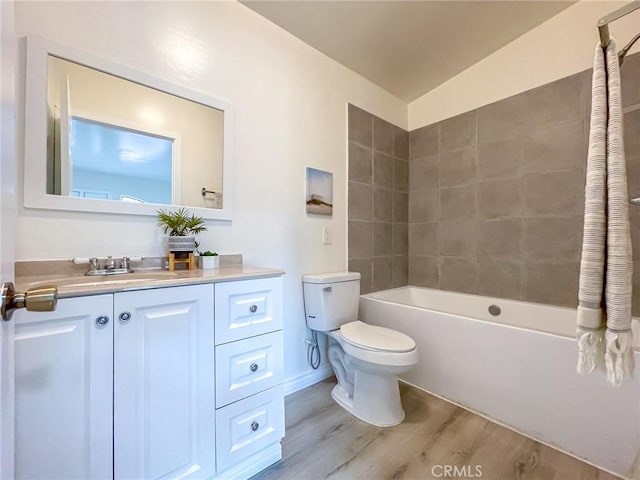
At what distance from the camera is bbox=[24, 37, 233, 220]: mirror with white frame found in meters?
1.09

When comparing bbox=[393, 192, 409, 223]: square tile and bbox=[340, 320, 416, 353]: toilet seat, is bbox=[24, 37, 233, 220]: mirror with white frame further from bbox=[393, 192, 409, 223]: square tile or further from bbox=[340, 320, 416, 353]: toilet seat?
bbox=[393, 192, 409, 223]: square tile

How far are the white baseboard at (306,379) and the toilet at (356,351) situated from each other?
0.15 metres

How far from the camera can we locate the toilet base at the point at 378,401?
5.03 feet

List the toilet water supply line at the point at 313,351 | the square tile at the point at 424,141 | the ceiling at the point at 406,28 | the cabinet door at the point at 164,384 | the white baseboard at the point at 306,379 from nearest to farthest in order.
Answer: the cabinet door at the point at 164,384 → the ceiling at the point at 406,28 → the white baseboard at the point at 306,379 → the toilet water supply line at the point at 313,351 → the square tile at the point at 424,141

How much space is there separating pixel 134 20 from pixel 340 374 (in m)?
2.22

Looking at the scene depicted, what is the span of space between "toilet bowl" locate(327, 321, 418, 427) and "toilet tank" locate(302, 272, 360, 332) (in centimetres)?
15

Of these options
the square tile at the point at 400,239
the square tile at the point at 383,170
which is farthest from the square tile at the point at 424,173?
the square tile at the point at 400,239

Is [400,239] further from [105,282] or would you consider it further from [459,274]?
[105,282]

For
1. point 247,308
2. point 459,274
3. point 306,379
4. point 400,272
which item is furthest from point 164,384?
point 459,274

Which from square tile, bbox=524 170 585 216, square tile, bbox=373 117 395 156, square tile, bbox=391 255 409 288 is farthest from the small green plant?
square tile, bbox=524 170 585 216

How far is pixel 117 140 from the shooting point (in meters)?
1.27

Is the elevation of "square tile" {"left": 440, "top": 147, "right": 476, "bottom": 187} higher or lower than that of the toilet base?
higher

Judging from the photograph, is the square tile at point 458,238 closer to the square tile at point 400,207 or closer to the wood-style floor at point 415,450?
the square tile at point 400,207

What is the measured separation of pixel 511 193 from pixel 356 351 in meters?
1.71
